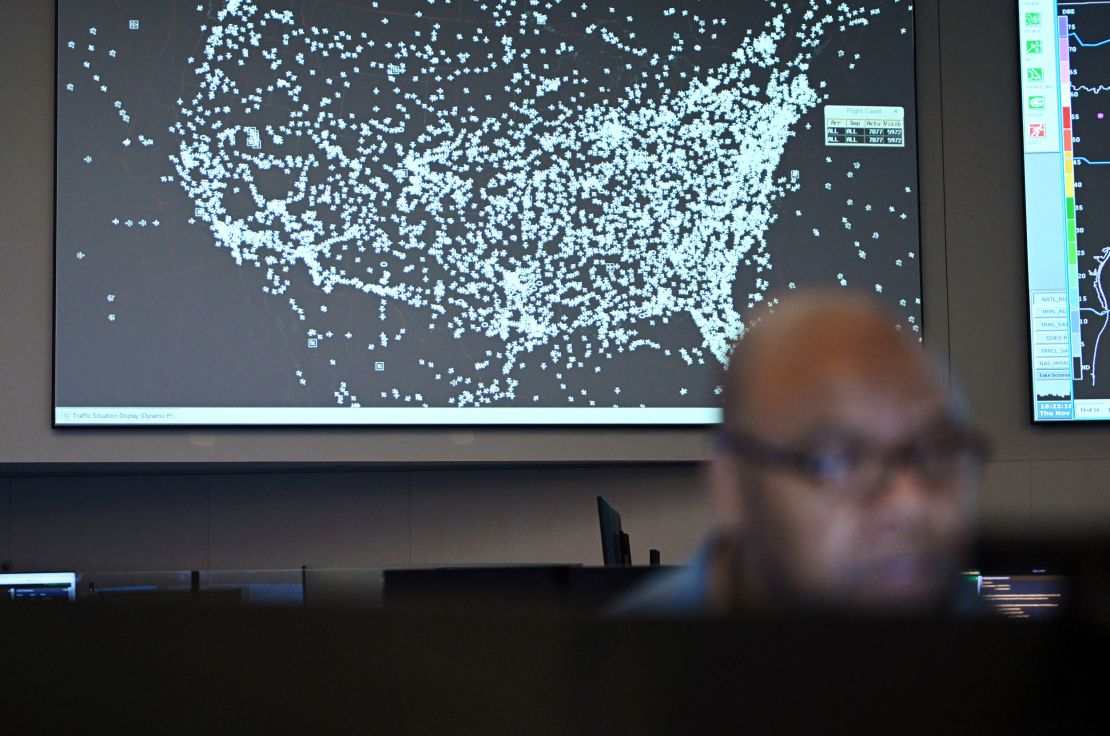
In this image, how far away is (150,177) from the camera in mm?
2938

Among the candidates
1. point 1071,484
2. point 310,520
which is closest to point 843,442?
point 310,520

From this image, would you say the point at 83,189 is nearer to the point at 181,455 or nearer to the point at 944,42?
the point at 181,455

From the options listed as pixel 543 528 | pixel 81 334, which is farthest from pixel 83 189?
pixel 543 528

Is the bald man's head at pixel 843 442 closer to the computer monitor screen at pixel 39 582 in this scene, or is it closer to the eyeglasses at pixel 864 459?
the eyeglasses at pixel 864 459

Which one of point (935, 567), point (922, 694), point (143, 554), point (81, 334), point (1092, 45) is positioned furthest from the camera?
point (1092, 45)

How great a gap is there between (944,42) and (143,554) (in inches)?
104

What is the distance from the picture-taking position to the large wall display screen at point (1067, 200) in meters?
3.26

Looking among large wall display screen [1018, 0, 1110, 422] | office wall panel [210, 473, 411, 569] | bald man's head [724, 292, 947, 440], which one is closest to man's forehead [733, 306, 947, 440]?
bald man's head [724, 292, 947, 440]

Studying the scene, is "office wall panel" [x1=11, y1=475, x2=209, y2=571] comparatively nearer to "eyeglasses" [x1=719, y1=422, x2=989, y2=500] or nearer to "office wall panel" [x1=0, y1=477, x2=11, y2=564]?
"office wall panel" [x1=0, y1=477, x2=11, y2=564]

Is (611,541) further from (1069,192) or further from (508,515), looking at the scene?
(1069,192)

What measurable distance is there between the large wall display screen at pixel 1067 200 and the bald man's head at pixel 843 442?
9.24 feet

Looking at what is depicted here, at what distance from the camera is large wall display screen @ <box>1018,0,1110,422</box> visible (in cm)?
326

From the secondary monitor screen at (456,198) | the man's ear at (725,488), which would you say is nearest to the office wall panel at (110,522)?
the secondary monitor screen at (456,198)

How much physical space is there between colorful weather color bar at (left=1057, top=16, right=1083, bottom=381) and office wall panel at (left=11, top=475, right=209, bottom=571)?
7.98 feet
